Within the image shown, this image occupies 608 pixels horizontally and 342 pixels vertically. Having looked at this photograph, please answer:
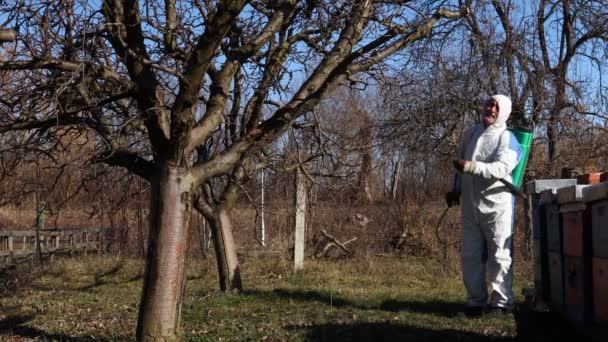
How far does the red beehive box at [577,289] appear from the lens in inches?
184

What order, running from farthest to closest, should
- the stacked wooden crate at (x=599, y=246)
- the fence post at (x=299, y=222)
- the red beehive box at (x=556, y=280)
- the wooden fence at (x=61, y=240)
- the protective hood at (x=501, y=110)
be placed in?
the wooden fence at (x=61, y=240) → the fence post at (x=299, y=222) → the protective hood at (x=501, y=110) → the red beehive box at (x=556, y=280) → the stacked wooden crate at (x=599, y=246)

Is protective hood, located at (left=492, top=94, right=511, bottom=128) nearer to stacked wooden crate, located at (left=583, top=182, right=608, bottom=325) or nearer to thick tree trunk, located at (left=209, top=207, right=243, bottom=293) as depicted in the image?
stacked wooden crate, located at (left=583, top=182, right=608, bottom=325)

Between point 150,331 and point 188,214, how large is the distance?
1.05 m

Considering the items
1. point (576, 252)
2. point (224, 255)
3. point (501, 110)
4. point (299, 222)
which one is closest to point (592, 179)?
point (576, 252)

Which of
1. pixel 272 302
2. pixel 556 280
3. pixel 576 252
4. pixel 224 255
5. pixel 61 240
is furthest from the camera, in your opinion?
pixel 61 240

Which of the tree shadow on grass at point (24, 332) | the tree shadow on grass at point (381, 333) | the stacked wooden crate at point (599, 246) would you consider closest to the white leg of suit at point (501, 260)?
the tree shadow on grass at point (381, 333)

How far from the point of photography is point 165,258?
20.3ft

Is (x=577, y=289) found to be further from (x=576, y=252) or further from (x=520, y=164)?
(x=520, y=164)

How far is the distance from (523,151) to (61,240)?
15.2 m

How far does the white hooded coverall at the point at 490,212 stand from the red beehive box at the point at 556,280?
4.37ft

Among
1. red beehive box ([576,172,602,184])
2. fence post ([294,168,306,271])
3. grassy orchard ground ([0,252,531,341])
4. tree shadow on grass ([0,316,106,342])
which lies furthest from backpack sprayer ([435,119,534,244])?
fence post ([294,168,306,271])

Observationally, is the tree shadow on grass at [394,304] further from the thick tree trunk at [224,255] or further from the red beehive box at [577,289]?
the red beehive box at [577,289]

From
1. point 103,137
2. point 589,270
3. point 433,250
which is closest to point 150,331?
point 103,137

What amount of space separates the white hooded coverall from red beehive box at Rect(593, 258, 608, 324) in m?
2.55
